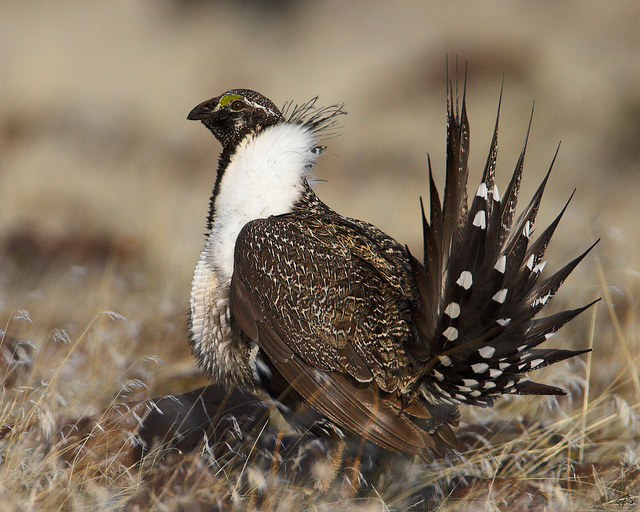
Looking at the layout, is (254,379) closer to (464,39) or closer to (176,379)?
(176,379)

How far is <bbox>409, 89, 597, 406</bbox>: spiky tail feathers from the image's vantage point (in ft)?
7.59

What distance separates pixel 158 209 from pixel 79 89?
4.94m

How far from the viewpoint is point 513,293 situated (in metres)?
2.37

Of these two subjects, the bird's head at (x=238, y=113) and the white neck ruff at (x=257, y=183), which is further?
the bird's head at (x=238, y=113)

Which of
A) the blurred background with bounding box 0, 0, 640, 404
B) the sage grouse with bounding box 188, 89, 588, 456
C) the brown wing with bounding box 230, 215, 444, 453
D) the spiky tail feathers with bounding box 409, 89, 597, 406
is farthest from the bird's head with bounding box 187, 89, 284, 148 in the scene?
the spiky tail feathers with bounding box 409, 89, 597, 406

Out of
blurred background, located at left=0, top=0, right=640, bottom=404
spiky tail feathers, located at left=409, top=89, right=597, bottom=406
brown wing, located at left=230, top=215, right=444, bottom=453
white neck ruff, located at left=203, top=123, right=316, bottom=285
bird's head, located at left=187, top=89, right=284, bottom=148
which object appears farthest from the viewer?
blurred background, located at left=0, top=0, right=640, bottom=404

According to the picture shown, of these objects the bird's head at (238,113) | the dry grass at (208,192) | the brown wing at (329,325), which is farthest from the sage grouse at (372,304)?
the dry grass at (208,192)

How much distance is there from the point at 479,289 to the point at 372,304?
0.46m

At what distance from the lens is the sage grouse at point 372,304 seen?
234 cm

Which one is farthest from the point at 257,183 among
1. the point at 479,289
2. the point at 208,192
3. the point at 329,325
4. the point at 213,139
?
the point at 213,139

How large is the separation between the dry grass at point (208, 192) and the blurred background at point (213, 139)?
4cm

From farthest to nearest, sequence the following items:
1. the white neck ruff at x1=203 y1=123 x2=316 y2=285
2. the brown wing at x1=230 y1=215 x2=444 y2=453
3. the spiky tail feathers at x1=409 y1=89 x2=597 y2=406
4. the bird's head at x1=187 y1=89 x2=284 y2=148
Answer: the bird's head at x1=187 y1=89 x2=284 y2=148
the white neck ruff at x1=203 y1=123 x2=316 y2=285
the brown wing at x1=230 y1=215 x2=444 y2=453
the spiky tail feathers at x1=409 y1=89 x2=597 y2=406

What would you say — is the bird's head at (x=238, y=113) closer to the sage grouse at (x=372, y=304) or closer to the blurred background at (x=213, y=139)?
the sage grouse at (x=372, y=304)

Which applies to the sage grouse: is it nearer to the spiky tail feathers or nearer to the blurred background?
the spiky tail feathers
